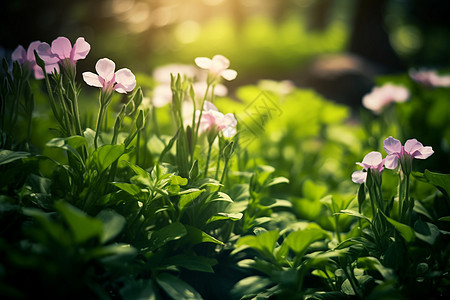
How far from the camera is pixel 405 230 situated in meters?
0.86

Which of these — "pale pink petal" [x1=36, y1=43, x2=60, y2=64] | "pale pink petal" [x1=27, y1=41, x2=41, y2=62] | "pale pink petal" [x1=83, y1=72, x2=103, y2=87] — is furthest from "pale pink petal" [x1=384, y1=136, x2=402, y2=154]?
"pale pink petal" [x1=27, y1=41, x2=41, y2=62]

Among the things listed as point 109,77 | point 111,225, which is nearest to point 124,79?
point 109,77

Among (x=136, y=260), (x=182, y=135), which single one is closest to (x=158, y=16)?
(x=182, y=135)

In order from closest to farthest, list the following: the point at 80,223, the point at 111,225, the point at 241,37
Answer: the point at 80,223
the point at 111,225
the point at 241,37

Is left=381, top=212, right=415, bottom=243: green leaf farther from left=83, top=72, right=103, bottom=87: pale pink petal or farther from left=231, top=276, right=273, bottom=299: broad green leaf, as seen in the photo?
left=83, top=72, right=103, bottom=87: pale pink petal

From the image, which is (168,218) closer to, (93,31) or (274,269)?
(274,269)

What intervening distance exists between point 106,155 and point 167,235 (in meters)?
0.26

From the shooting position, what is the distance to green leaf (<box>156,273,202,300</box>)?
81cm

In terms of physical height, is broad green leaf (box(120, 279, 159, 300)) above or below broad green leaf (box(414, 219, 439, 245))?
below

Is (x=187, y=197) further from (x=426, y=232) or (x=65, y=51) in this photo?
(x=426, y=232)

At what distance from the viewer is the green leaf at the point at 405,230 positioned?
84 cm

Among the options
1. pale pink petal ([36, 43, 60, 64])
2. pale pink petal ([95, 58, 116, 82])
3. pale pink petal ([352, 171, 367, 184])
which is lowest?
pale pink petal ([352, 171, 367, 184])

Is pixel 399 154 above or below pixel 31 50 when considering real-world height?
below

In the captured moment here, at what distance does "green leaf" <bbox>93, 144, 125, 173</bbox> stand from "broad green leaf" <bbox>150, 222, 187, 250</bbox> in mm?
232
